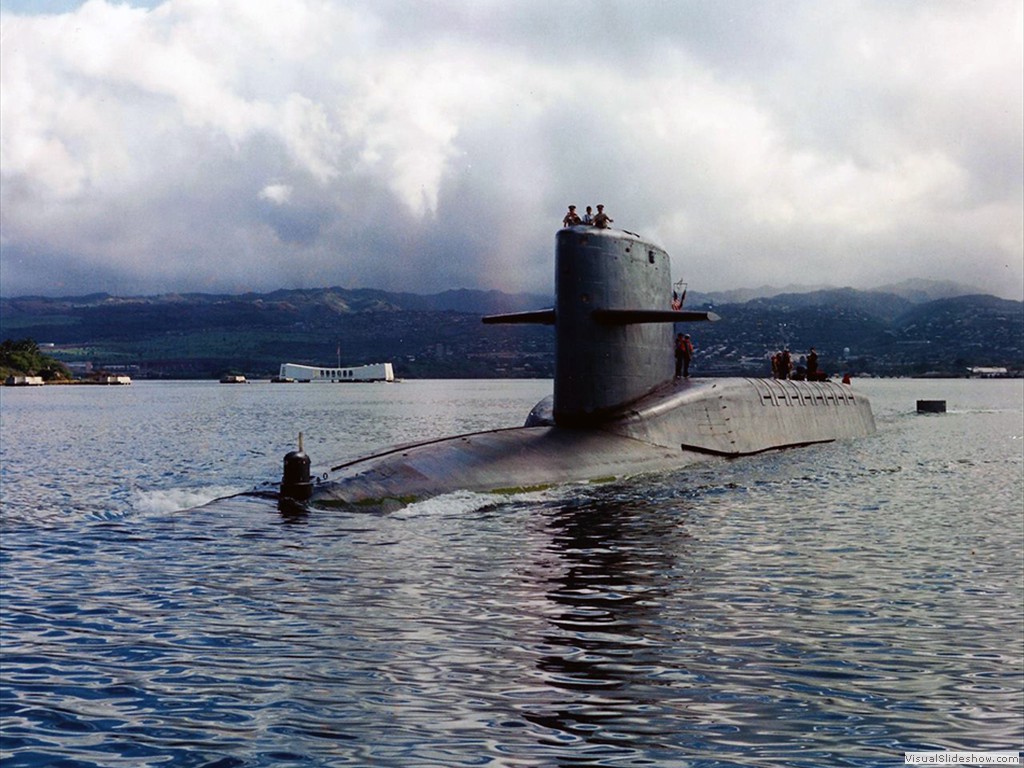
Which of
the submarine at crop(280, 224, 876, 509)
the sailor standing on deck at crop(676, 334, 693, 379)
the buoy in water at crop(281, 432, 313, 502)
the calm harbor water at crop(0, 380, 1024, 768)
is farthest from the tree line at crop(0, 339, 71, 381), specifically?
the buoy in water at crop(281, 432, 313, 502)

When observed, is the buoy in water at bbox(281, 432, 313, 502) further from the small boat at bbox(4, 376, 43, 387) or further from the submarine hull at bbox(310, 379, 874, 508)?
the small boat at bbox(4, 376, 43, 387)

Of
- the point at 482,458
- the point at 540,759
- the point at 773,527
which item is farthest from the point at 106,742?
the point at 482,458

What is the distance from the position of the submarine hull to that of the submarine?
3cm

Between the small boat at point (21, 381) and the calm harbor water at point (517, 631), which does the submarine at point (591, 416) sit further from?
the small boat at point (21, 381)

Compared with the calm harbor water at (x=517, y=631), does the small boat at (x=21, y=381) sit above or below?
above

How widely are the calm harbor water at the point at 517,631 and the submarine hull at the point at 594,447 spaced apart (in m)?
0.85

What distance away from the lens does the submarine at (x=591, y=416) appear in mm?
20203

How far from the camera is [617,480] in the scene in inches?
910

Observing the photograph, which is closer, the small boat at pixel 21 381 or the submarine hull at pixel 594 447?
the submarine hull at pixel 594 447

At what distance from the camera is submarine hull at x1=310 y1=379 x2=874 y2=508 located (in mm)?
20000

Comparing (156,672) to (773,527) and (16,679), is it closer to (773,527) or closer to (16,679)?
(16,679)

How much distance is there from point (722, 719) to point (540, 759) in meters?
1.60

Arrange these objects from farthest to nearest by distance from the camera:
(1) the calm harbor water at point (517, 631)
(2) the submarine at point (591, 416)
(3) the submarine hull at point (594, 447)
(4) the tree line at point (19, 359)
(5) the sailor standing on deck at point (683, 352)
A: (4) the tree line at point (19, 359) → (5) the sailor standing on deck at point (683, 352) → (2) the submarine at point (591, 416) → (3) the submarine hull at point (594, 447) → (1) the calm harbor water at point (517, 631)

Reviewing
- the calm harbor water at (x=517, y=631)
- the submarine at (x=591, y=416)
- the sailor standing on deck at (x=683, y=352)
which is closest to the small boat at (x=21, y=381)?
the sailor standing on deck at (x=683, y=352)
